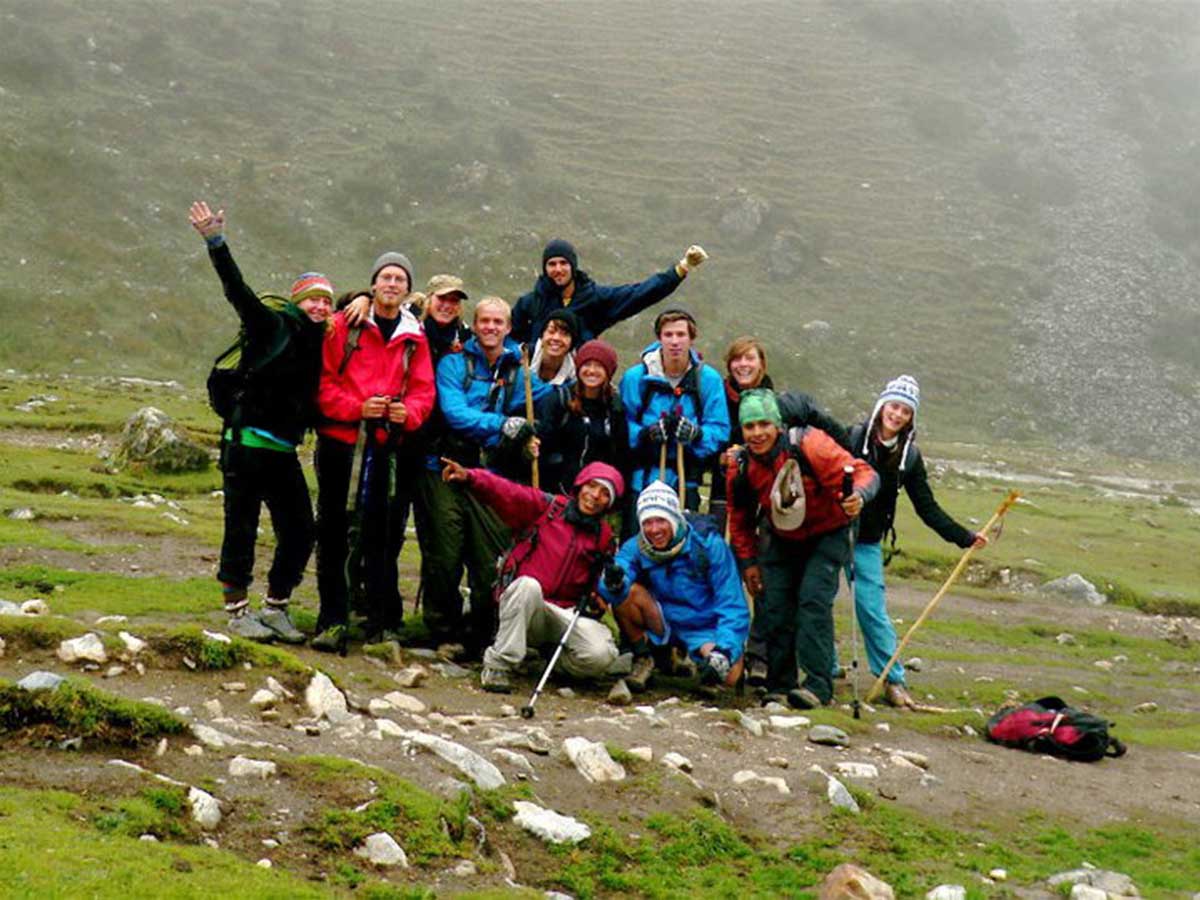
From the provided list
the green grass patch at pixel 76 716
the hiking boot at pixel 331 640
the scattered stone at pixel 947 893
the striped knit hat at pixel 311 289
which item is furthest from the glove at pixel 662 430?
the green grass patch at pixel 76 716

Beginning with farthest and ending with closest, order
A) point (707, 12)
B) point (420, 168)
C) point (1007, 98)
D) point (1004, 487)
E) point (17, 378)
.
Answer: point (707, 12), point (1007, 98), point (420, 168), point (1004, 487), point (17, 378)

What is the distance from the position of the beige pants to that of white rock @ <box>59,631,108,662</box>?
3.90 meters

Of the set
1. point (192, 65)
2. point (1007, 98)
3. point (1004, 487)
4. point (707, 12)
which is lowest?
point (1004, 487)

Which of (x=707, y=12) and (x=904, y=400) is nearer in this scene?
(x=904, y=400)

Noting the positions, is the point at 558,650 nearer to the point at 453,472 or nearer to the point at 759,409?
the point at 453,472

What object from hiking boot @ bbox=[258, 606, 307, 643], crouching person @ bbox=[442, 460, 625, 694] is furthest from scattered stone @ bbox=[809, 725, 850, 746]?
hiking boot @ bbox=[258, 606, 307, 643]

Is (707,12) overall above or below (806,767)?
above

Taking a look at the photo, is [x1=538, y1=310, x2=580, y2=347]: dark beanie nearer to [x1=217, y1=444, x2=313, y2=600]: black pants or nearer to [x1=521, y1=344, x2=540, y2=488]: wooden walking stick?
[x1=521, y1=344, x2=540, y2=488]: wooden walking stick

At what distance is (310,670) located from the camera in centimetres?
1048

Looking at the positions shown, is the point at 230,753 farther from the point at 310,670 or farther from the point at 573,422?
the point at 573,422

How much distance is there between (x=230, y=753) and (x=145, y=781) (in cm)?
87

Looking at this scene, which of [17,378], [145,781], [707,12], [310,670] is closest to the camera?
[145,781]

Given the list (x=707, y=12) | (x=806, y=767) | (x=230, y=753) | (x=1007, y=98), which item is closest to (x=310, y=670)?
(x=230, y=753)

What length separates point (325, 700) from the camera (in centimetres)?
1005
